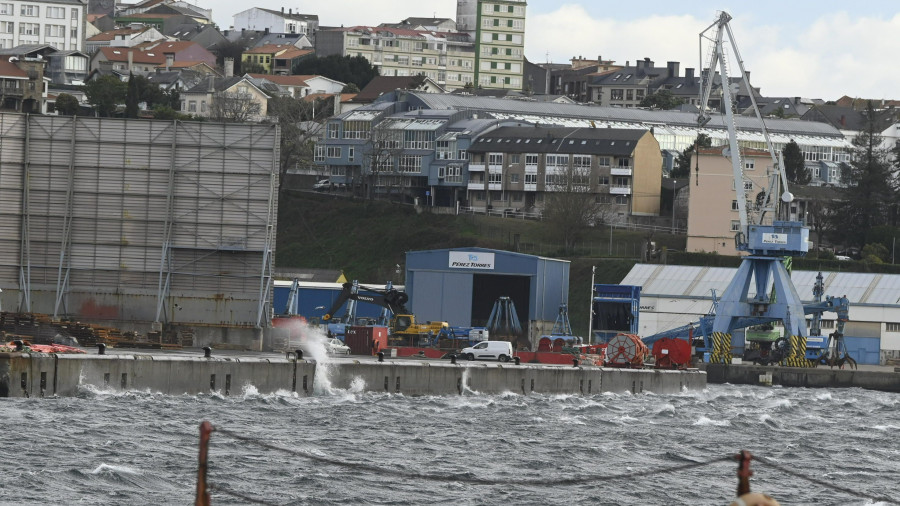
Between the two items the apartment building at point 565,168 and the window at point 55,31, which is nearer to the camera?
the apartment building at point 565,168

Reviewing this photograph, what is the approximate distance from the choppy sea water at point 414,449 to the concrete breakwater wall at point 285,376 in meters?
0.71

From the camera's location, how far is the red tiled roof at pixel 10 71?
492 ft

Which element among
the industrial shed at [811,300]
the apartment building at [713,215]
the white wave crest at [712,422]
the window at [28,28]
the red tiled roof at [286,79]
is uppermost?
the window at [28,28]

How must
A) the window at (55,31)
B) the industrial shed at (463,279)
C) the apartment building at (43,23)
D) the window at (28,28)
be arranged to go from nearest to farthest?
the industrial shed at (463,279) → the apartment building at (43,23) → the window at (28,28) → the window at (55,31)

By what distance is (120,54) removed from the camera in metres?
197

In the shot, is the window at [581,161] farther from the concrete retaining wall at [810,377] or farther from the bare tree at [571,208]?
the concrete retaining wall at [810,377]

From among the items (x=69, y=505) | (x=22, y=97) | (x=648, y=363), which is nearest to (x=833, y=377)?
(x=648, y=363)

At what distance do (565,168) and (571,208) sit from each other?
42.1ft

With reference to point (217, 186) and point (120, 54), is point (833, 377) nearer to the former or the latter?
point (217, 186)

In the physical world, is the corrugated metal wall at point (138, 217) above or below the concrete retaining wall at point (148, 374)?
above

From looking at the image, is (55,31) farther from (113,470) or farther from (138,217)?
(113,470)

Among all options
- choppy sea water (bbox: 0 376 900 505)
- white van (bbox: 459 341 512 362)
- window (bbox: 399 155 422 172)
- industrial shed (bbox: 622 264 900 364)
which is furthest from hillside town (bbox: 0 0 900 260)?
choppy sea water (bbox: 0 376 900 505)

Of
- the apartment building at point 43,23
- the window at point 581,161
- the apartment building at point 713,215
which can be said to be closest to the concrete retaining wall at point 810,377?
the apartment building at point 713,215

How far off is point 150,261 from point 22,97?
82.6 meters
